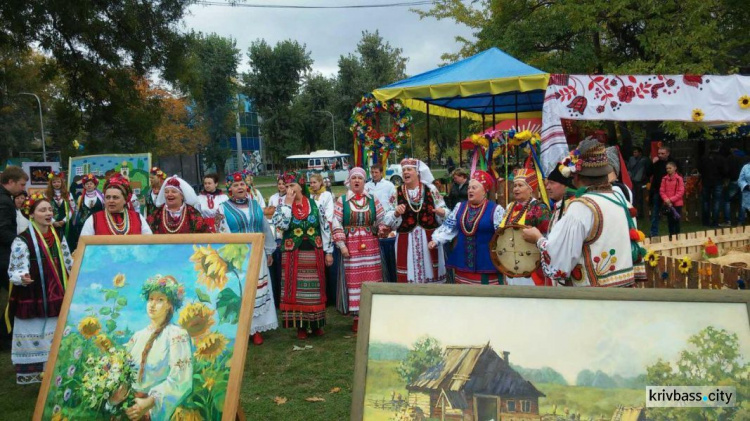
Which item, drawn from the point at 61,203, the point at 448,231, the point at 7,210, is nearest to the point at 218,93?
the point at 61,203

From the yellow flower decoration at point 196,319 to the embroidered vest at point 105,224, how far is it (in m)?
2.33

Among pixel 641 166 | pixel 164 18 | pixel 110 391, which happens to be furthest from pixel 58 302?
pixel 641 166

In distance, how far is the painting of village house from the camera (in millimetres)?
2184

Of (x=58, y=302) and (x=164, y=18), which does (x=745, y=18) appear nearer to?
(x=164, y=18)

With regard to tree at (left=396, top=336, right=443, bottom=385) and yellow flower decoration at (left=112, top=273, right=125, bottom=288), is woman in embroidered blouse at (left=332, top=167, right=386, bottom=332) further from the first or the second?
tree at (left=396, top=336, right=443, bottom=385)

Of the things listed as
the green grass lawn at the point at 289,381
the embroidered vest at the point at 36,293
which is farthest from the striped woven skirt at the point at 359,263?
the embroidered vest at the point at 36,293

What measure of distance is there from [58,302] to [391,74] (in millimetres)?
48456

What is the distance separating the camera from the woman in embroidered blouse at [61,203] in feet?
26.3

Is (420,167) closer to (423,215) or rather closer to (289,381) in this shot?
(423,215)

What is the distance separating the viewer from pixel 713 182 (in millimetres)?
12586

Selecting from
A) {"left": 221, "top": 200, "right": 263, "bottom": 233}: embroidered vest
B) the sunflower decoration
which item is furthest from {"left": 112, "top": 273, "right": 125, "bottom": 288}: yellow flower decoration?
{"left": 221, "top": 200, "right": 263, "bottom": 233}: embroidered vest

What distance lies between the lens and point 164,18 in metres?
12.5

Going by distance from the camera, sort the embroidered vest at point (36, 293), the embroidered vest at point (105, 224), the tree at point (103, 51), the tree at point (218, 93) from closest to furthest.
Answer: the embroidered vest at point (105, 224)
the embroidered vest at point (36, 293)
the tree at point (103, 51)
the tree at point (218, 93)

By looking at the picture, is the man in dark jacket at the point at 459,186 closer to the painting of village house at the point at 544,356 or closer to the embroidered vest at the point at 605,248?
the embroidered vest at the point at 605,248
